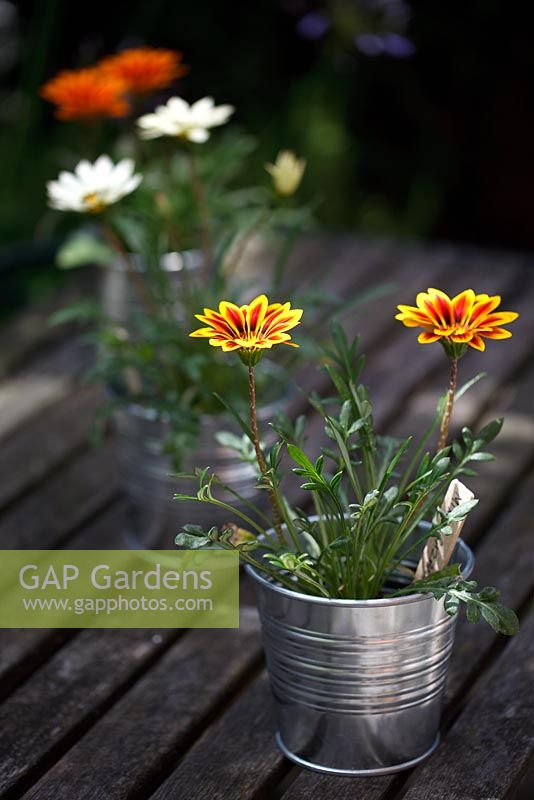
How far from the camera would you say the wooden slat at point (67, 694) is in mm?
1418

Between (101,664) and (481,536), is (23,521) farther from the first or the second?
(481,536)

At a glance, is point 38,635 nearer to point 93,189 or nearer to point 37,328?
point 93,189

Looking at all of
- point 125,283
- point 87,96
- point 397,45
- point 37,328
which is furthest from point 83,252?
point 397,45

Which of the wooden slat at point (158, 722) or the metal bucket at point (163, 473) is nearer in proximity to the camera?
the wooden slat at point (158, 722)

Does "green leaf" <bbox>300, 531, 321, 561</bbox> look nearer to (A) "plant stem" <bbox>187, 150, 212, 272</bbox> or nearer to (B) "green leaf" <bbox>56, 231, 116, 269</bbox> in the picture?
(A) "plant stem" <bbox>187, 150, 212, 272</bbox>

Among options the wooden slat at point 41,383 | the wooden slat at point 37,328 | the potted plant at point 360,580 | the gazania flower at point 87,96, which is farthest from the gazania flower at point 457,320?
the wooden slat at point 37,328

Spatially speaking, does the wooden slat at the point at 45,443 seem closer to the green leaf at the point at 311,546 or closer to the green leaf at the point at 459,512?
the green leaf at the point at 311,546

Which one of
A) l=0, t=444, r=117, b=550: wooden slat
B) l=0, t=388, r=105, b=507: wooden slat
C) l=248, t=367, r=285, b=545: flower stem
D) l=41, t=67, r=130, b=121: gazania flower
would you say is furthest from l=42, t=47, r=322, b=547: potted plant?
l=248, t=367, r=285, b=545: flower stem

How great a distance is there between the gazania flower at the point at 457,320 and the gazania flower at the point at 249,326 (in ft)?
0.40

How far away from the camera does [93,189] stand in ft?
5.45

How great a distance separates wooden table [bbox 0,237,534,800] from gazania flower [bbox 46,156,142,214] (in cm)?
52

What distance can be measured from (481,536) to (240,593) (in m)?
0.39

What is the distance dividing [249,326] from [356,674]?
1.27ft

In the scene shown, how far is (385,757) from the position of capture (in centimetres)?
136
